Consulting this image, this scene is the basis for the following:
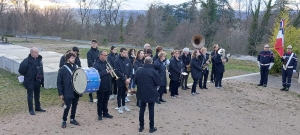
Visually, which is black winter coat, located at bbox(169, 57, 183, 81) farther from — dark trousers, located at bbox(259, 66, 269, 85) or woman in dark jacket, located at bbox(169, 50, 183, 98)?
dark trousers, located at bbox(259, 66, 269, 85)

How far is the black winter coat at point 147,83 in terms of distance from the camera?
6.69 meters

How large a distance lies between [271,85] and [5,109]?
11.1 metres

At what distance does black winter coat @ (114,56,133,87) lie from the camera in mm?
8001

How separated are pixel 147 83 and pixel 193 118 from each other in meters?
2.21

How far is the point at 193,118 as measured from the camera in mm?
8180

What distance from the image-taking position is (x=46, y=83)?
10578mm

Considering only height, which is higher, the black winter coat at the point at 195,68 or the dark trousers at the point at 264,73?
the black winter coat at the point at 195,68

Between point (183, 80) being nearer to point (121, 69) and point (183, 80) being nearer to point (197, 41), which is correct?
point (197, 41)

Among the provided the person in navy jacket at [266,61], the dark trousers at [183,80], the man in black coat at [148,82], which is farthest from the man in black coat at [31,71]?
the person in navy jacket at [266,61]

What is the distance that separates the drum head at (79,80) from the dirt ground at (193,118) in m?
0.98

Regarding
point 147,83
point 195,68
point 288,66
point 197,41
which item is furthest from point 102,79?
point 288,66

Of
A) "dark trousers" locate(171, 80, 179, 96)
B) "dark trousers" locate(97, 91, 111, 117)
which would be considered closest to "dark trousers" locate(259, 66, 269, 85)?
"dark trousers" locate(171, 80, 179, 96)

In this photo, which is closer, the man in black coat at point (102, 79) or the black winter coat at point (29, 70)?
the man in black coat at point (102, 79)

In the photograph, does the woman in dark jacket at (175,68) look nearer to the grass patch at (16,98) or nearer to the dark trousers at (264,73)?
the grass patch at (16,98)
